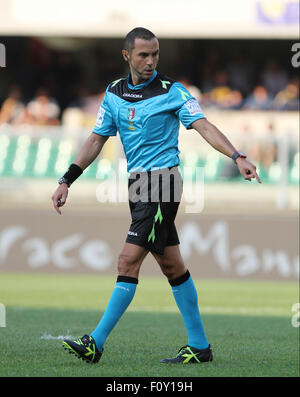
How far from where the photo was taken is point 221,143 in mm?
6711

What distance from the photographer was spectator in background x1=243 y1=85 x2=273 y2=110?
19422 mm

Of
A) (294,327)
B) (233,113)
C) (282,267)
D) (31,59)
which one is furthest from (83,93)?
(294,327)

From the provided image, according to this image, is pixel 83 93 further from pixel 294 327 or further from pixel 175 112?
pixel 175 112

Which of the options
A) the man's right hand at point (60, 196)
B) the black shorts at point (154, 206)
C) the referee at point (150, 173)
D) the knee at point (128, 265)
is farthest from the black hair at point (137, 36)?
the knee at point (128, 265)

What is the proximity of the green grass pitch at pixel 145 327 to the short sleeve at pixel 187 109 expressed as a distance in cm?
183

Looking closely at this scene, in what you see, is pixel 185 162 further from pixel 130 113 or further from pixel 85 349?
pixel 85 349

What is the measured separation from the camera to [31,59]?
2378cm

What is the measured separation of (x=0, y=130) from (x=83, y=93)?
17.2ft

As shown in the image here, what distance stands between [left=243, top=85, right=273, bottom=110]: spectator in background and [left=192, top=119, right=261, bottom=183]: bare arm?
1271 centimetres

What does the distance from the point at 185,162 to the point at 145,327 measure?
713cm

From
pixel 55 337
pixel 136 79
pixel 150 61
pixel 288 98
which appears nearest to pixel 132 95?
pixel 136 79

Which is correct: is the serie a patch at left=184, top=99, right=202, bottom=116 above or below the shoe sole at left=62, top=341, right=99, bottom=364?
above

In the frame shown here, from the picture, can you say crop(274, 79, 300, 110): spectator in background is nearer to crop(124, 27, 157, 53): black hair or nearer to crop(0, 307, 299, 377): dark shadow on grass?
crop(0, 307, 299, 377): dark shadow on grass

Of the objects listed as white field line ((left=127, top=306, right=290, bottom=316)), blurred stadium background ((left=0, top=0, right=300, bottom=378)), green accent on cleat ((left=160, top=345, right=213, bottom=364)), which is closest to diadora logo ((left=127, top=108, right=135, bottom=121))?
green accent on cleat ((left=160, top=345, right=213, bottom=364))
